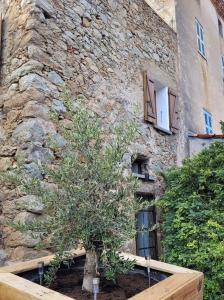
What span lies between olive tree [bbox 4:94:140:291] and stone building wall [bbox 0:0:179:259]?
443 mm

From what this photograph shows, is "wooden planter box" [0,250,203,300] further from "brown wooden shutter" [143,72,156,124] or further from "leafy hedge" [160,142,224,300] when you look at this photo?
"brown wooden shutter" [143,72,156,124]

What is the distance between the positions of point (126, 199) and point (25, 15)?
2.64 metres

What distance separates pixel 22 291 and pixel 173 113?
4856mm

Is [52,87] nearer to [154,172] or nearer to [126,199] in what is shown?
[126,199]

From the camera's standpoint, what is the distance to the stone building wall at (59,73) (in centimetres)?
310

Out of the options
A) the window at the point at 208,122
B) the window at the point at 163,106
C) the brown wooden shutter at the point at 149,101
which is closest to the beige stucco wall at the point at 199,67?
the window at the point at 208,122

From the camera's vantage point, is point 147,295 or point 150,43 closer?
point 147,295

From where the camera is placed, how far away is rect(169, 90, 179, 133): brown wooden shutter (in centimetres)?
579

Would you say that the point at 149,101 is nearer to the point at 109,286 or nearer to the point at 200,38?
the point at 109,286

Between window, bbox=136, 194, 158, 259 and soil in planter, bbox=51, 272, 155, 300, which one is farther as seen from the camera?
window, bbox=136, 194, 158, 259

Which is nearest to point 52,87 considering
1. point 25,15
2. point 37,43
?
point 37,43

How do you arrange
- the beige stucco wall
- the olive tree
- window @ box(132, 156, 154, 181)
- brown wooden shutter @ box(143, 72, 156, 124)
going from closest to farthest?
the olive tree
window @ box(132, 156, 154, 181)
brown wooden shutter @ box(143, 72, 156, 124)
the beige stucco wall

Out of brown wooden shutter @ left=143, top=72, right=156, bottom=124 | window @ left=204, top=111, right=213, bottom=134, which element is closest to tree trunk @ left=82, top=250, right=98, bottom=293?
brown wooden shutter @ left=143, top=72, right=156, bottom=124

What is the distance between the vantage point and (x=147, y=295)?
1539mm
